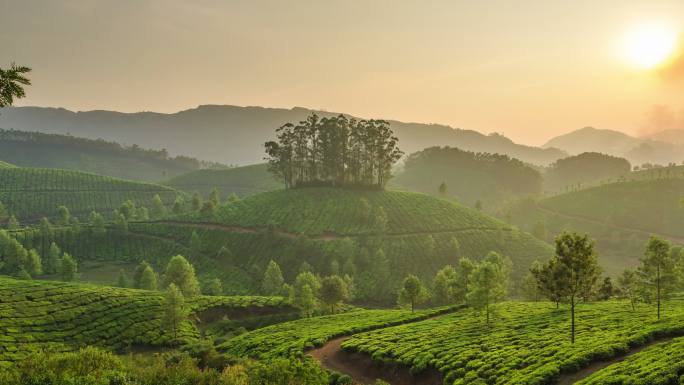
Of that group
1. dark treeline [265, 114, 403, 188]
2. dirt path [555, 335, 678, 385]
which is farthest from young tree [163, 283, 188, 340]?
dark treeline [265, 114, 403, 188]

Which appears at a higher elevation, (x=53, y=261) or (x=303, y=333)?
(x=53, y=261)

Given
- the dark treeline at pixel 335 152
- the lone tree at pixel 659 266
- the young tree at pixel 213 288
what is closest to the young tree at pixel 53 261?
the young tree at pixel 213 288

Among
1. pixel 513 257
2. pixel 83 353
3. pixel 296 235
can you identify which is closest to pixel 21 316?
pixel 83 353

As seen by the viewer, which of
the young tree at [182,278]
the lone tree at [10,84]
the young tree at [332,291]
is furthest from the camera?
the young tree at [182,278]

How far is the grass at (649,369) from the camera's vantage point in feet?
101

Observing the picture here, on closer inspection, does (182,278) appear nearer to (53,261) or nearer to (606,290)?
(53,261)

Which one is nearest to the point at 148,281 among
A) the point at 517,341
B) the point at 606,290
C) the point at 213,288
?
the point at 213,288

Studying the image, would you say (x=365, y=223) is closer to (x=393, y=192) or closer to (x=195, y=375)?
(x=393, y=192)

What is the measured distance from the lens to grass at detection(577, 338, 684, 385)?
30.9 m

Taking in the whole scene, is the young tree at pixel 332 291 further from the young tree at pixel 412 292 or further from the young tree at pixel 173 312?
the young tree at pixel 173 312

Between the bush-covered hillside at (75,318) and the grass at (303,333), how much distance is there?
1645 cm

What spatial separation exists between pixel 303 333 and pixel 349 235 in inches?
3078

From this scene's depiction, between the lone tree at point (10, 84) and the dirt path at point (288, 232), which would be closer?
the lone tree at point (10, 84)

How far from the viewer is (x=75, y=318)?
77.4 m
